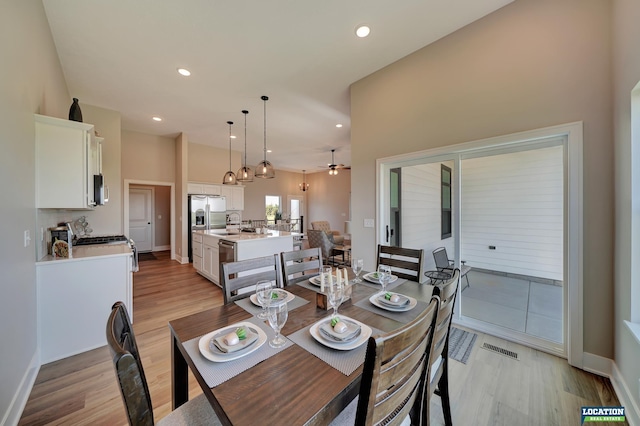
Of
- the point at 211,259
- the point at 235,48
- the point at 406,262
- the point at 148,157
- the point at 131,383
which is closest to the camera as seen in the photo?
the point at 131,383

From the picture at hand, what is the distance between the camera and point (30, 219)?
203 cm

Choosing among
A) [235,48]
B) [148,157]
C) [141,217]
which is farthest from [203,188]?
[235,48]

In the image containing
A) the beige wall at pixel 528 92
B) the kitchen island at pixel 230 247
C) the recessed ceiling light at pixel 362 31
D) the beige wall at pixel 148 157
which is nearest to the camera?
the beige wall at pixel 528 92

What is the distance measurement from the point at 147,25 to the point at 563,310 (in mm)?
4987

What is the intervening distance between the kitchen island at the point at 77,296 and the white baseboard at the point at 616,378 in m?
4.30

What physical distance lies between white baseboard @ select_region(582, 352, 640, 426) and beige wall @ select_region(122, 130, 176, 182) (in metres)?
7.87

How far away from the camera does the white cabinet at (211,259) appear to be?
13.7 feet

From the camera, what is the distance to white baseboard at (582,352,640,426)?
59.4 inches

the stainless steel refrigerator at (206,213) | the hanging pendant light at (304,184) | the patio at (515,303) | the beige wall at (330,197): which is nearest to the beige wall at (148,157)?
the stainless steel refrigerator at (206,213)

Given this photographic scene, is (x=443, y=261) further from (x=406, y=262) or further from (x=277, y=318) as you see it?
(x=277, y=318)

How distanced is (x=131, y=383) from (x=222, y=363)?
13.0 inches

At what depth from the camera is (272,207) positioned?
10.6 m

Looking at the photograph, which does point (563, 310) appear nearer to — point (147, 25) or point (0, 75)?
point (0, 75)

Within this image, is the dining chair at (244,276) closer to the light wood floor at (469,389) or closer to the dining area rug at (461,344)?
the light wood floor at (469,389)
